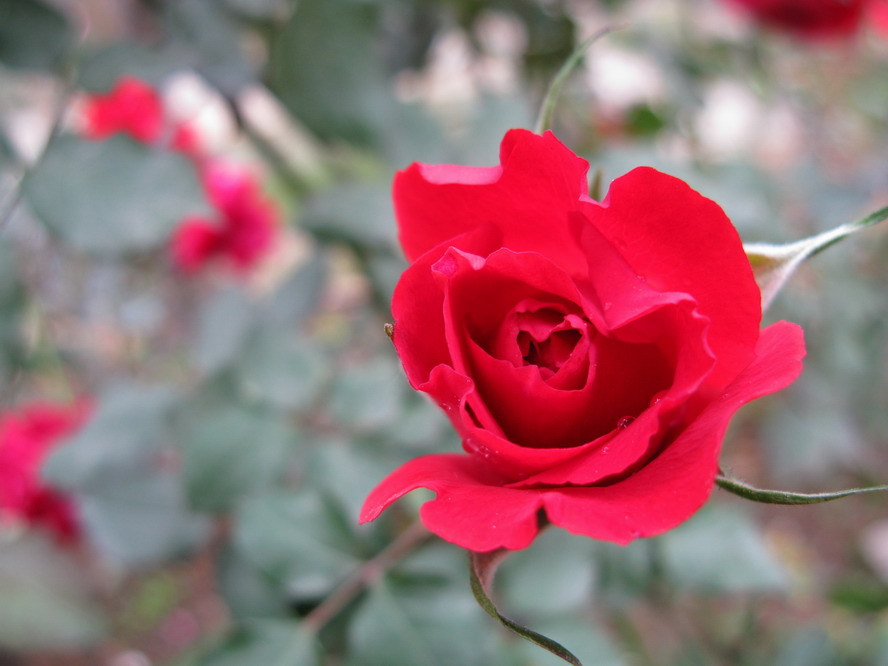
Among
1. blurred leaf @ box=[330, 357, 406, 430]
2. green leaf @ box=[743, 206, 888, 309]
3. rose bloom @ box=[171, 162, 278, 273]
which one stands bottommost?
rose bloom @ box=[171, 162, 278, 273]

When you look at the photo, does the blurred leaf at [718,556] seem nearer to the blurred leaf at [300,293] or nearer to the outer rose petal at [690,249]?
the outer rose petal at [690,249]

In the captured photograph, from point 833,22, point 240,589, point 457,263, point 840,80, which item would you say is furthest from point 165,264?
point 840,80

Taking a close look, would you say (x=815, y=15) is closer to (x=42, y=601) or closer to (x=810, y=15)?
(x=810, y=15)

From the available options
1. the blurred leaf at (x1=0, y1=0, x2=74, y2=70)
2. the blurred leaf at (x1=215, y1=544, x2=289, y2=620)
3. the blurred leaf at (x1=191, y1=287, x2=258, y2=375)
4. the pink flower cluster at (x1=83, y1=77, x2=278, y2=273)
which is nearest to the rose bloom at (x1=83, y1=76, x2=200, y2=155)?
the pink flower cluster at (x1=83, y1=77, x2=278, y2=273)

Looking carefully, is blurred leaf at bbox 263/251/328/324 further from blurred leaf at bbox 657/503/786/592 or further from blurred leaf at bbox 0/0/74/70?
blurred leaf at bbox 657/503/786/592

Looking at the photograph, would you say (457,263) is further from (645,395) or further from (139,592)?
(139,592)

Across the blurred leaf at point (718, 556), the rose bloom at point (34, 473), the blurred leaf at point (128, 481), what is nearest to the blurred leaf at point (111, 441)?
the blurred leaf at point (128, 481)

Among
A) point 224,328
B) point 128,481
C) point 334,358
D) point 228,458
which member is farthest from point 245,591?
point 334,358
